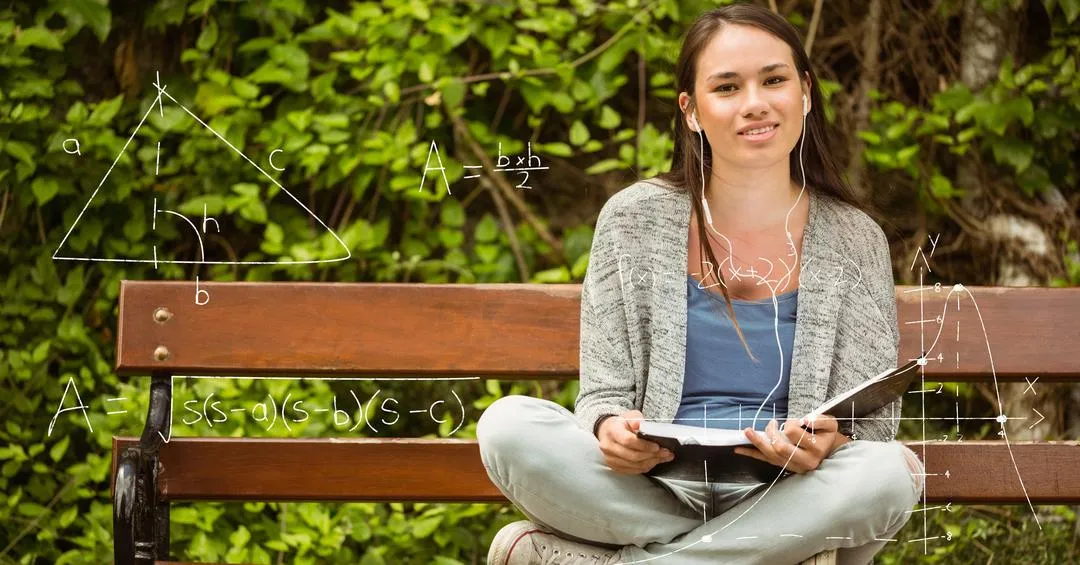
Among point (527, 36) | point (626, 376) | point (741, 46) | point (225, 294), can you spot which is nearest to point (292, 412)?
point (225, 294)

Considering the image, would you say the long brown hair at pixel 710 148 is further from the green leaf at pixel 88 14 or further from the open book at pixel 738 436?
the green leaf at pixel 88 14

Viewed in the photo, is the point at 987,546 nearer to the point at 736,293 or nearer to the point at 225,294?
the point at 736,293

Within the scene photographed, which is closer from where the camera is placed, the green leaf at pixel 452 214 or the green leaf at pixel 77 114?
the green leaf at pixel 77 114

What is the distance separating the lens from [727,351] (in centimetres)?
221

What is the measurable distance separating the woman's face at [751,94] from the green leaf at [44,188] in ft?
6.40

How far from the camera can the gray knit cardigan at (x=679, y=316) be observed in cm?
216

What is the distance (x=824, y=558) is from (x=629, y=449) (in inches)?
13.3

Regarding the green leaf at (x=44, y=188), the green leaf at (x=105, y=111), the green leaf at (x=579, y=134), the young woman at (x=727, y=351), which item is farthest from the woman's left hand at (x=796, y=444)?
the green leaf at (x=44, y=188)

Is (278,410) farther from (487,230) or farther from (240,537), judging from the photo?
(487,230)

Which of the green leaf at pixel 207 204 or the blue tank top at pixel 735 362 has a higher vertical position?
the green leaf at pixel 207 204

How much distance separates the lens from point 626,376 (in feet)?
7.29

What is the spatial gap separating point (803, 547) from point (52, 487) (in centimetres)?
220

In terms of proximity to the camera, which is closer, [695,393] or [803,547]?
[803,547]

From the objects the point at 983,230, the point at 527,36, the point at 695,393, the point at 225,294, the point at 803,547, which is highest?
the point at 527,36
